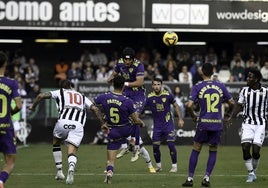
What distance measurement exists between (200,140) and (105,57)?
59.9 ft

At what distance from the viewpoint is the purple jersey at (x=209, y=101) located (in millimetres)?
14922

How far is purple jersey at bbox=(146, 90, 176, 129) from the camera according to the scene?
61.5ft

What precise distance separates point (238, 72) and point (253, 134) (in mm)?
15192

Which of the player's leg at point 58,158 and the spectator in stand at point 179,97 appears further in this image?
the spectator in stand at point 179,97

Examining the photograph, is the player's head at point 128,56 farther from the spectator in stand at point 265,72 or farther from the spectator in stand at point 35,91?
the spectator in stand at point 265,72

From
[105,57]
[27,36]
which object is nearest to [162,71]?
[105,57]

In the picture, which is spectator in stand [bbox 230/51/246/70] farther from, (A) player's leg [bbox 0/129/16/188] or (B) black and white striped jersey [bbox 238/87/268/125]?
(A) player's leg [bbox 0/129/16/188]

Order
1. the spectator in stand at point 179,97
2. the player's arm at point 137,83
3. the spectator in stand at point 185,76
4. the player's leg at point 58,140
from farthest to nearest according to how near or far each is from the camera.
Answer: the spectator in stand at point 185,76, the spectator in stand at point 179,97, the player's arm at point 137,83, the player's leg at point 58,140

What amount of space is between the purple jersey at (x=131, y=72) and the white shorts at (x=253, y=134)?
3.12m

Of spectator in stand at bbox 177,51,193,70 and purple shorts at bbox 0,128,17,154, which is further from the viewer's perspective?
spectator in stand at bbox 177,51,193,70

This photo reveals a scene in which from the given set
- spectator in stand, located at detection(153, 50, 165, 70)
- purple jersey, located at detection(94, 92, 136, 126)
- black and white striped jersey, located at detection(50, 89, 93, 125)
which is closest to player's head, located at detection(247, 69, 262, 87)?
purple jersey, located at detection(94, 92, 136, 126)

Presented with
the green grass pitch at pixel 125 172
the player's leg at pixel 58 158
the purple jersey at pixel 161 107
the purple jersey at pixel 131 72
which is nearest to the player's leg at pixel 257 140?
the green grass pitch at pixel 125 172

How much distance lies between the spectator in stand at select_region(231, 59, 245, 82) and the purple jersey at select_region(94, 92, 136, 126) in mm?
16435

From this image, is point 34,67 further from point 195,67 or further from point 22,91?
point 195,67
